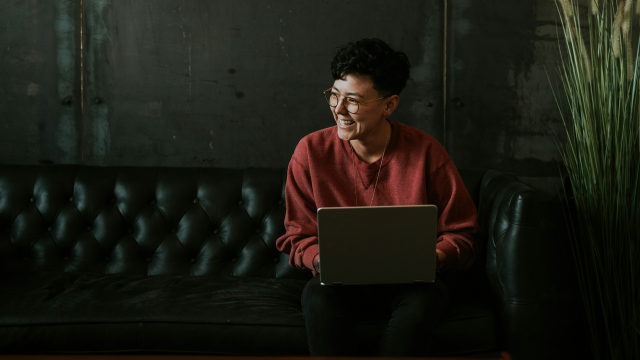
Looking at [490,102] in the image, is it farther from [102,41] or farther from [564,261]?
[102,41]

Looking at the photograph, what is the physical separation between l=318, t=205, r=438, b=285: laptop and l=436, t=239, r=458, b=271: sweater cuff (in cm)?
20

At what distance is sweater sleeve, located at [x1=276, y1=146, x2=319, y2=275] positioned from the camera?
1454 mm

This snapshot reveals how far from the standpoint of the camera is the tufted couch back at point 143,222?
1.85 m

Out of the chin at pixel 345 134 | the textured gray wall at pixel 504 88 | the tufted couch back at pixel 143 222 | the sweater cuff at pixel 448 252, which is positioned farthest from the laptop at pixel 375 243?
the textured gray wall at pixel 504 88

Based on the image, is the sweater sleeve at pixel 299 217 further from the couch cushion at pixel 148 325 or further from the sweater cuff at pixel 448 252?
the sweater cuff at pixel 448 252

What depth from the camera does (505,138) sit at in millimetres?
2146

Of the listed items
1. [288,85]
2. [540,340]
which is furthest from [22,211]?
[540,340]

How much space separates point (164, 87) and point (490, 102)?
5.13ft

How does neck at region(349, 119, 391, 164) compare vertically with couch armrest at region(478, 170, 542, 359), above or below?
above

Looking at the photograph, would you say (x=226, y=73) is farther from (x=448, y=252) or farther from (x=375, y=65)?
(x=448, y=252)

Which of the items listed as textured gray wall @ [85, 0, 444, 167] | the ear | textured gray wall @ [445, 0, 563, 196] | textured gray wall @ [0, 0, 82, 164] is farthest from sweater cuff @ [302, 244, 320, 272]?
textured gray wall @ [0, 0, 82, 164]

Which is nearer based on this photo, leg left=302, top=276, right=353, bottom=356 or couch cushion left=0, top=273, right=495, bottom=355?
leg left=302, top=276, right=353, bottom=356

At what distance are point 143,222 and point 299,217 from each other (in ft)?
2.46

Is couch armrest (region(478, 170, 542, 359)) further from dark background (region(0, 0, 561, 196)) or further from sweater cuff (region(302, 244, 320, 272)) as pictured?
dark background (region(0, 0, 561, 196))
